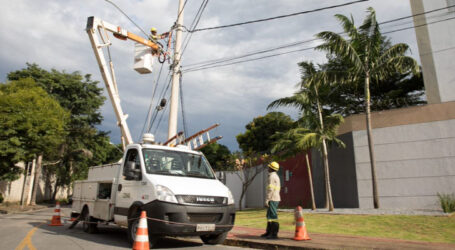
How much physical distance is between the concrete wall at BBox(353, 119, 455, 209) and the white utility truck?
9.94m

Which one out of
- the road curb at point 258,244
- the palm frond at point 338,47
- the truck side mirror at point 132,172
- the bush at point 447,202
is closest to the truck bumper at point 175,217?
the truck side mirror at point 132,172

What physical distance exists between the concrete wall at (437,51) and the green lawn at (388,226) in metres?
6.10

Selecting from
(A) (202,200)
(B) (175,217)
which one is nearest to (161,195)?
(B) (175,217)

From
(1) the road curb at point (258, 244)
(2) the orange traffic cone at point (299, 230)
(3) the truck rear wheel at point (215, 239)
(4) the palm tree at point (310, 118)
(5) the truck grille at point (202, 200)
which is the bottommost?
(1) the road curb at point (258, 244)

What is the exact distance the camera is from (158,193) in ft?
20.9

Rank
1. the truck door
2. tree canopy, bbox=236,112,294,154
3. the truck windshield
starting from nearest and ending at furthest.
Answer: the truck door → the truck windshield → tree canopy, bbox=236,112,294,154

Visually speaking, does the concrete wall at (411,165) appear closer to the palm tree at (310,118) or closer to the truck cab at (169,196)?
the palm tree at (310,118)

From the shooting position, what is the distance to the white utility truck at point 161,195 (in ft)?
20.6

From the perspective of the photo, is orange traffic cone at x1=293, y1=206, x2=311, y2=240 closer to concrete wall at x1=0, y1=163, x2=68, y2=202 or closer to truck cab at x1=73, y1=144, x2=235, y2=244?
truck cab at x1=73, y1=144, x2=235, y2=244

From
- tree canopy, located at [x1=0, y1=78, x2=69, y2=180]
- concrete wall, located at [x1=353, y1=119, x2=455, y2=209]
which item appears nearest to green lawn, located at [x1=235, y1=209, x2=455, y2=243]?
concrete wall, located at [x1=353, y1=119, x2=455, y2=209]

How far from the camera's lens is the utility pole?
13086mm

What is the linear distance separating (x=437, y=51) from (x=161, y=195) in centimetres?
1485

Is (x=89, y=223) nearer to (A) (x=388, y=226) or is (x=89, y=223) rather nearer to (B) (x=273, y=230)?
(B) (x=273, y=230)

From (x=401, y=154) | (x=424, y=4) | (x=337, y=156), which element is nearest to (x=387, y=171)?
(x=401, y=154)
